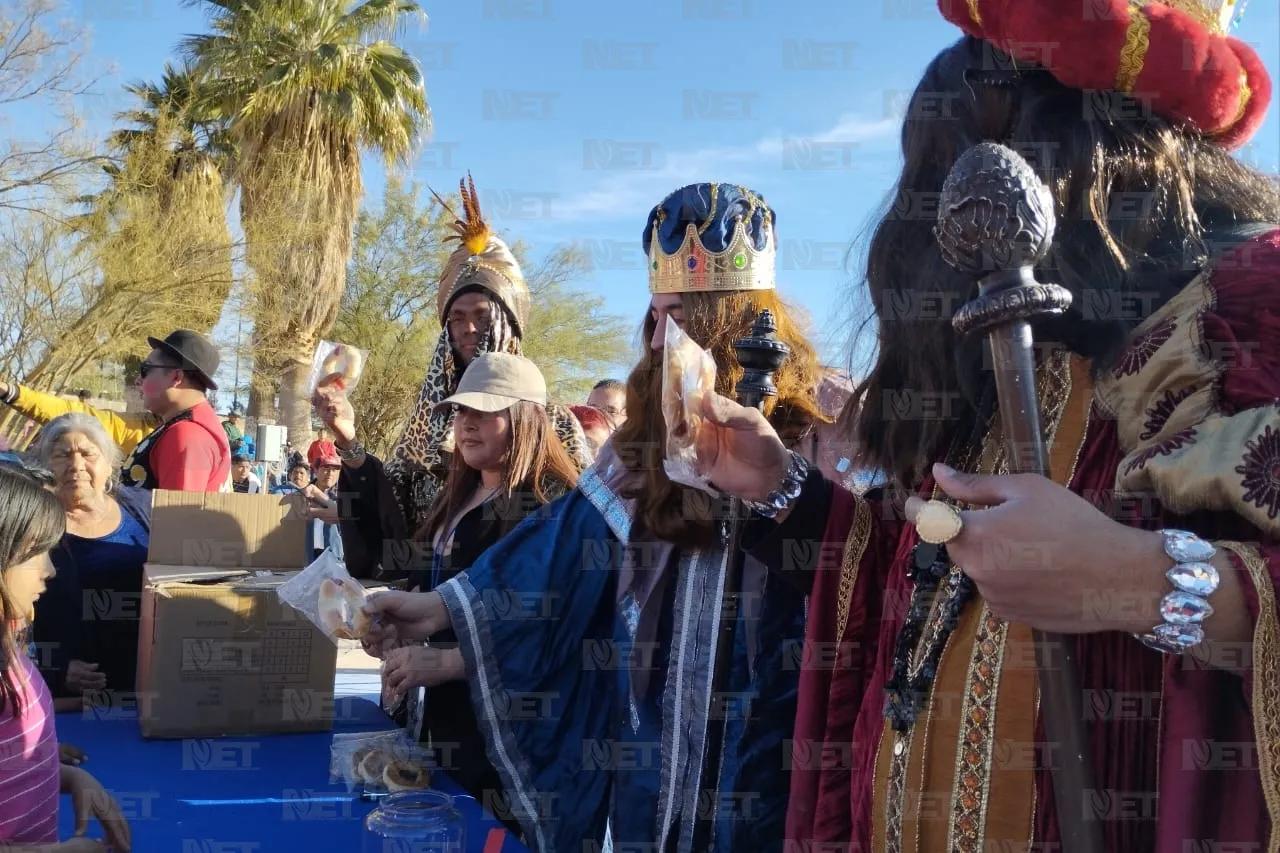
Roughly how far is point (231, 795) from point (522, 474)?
118 centimetres

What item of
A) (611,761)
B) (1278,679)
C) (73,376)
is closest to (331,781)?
(611,761)

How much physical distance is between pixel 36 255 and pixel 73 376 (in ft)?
5.24

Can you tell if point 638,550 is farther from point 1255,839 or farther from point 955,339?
Result: point 1255,839

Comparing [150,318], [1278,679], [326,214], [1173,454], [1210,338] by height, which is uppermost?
[326,214]

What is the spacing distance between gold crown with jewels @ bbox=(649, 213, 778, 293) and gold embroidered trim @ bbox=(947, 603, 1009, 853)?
1081 mm

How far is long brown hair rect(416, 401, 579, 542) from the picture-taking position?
2.80 meters

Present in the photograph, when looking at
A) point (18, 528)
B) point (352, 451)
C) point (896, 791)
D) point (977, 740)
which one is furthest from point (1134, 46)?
point (352, 451)

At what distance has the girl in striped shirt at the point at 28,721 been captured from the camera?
5.44 feet

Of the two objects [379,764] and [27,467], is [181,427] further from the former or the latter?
[379,764]

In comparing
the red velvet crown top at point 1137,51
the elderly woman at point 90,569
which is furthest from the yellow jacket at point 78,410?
the red velvet crown top at point 1137,51

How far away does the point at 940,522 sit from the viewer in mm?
863

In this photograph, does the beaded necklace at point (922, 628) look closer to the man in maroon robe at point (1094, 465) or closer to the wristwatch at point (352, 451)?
the man in maroon robe at point (1094, 465)

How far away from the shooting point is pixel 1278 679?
34.0 inches

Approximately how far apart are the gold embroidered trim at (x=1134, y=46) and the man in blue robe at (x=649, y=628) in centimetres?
96
